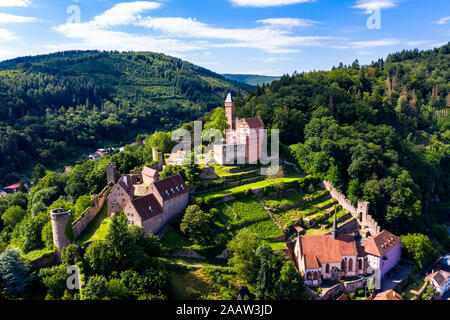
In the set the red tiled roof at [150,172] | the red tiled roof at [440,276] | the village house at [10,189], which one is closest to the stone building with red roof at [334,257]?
the red tiled roof at [440,276]

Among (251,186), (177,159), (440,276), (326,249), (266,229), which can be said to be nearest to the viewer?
(326,249)

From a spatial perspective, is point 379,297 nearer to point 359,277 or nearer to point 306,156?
point 359,277

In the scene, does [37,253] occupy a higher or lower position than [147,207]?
lower

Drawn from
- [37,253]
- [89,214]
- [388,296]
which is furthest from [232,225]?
[37,253]

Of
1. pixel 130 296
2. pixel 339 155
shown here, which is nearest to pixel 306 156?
pixel 339 155

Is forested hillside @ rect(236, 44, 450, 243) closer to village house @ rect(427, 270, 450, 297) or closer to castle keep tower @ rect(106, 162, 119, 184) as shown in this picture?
village house @ rect(427, 270, 450, 297)

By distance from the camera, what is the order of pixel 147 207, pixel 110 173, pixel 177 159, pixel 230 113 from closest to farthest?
pixel 147 207 < pixel 110 173 < pixel 177 159 < pixel 230 113

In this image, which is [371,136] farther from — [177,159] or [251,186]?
[177,159]
